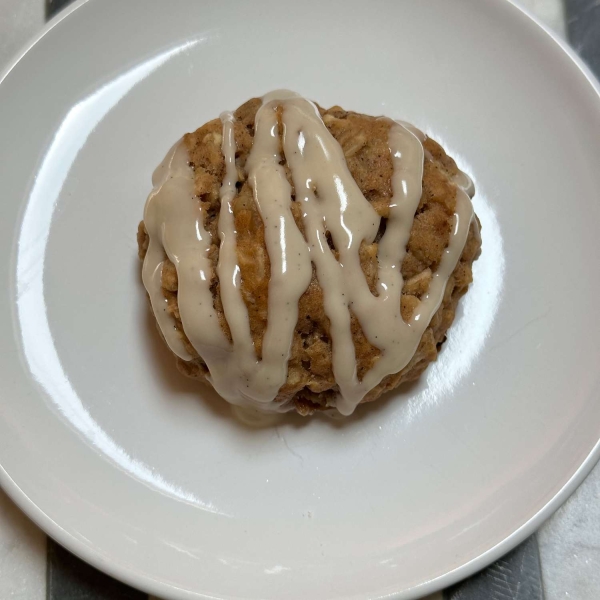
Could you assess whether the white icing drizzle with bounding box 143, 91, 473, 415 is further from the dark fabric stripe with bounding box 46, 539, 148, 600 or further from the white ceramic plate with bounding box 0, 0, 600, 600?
the dark fabric stripe with bounding box 46, 539, 148, 600

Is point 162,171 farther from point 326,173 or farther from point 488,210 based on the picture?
point 488,210

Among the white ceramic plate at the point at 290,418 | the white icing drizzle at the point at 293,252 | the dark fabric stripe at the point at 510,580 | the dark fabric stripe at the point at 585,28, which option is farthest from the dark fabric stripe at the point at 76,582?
the dark fabric stripe at the point at 585,28

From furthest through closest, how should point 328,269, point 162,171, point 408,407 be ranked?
1. point 408,407
2. point 162,171
3. point 328,269

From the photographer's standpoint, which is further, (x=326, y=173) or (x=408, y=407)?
(x=408, y=407)

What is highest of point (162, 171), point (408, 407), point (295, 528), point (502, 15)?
point (502, 15)

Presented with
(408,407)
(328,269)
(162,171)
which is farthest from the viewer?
(408,407)

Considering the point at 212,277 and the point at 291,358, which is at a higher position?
the point at 212,277

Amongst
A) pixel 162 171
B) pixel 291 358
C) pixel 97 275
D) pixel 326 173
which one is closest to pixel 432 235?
pixel 326 173
